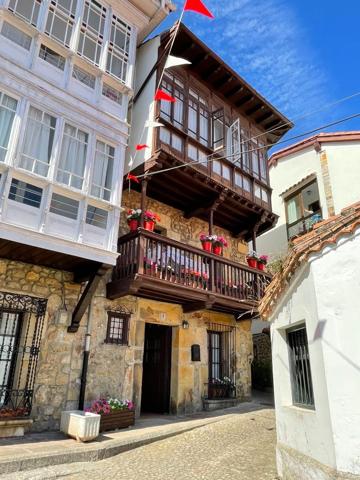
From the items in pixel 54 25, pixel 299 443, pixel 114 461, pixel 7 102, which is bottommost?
pixel 114 461

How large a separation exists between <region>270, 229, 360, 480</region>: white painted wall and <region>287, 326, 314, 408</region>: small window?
0.61 feet

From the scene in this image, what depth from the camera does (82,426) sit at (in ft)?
20.4

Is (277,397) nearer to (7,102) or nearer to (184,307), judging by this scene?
(184,307)

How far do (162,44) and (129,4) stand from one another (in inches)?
50.6

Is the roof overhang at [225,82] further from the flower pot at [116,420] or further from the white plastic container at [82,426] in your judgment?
the white plastic container at [82,426]

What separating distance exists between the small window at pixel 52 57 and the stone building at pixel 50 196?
0.08 feet

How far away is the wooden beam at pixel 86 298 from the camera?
24.8ft

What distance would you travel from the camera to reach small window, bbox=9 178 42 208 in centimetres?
671

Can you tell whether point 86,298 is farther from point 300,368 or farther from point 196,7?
point 196,7

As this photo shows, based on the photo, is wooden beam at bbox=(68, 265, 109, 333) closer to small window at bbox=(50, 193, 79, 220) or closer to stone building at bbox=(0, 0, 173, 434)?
stone building at bbox=(0, 0, 173, 434)

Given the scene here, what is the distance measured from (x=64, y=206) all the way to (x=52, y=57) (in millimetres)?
3458

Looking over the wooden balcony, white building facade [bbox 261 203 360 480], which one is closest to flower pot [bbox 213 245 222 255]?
the wooden balcony

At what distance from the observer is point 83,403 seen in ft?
24.7

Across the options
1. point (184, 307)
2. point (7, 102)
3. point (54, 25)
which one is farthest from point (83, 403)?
point (54, 25)
